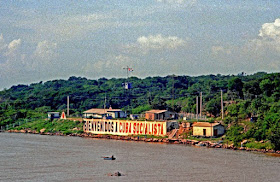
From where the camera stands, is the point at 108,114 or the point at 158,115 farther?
the point at 108,114

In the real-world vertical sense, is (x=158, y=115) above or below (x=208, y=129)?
above

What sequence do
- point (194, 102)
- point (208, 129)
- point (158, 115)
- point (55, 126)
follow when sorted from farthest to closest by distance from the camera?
1. point (55, 126)
2. point (194, 102)
3. point (158, 115)
4. point (208, 129)

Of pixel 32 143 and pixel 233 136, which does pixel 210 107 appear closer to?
pixel 233 136

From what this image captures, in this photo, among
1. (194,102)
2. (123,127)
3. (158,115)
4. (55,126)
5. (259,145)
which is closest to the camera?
(259,145)

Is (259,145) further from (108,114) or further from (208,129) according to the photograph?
(108,114)

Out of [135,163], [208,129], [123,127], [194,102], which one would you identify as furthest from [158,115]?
[135,163]

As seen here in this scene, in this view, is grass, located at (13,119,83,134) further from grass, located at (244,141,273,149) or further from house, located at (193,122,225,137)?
grass, located at (244,141,273,149)

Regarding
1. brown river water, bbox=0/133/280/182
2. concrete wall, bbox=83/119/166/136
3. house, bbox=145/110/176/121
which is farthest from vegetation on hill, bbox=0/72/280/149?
concrete wall, bbox=83/119/166/136

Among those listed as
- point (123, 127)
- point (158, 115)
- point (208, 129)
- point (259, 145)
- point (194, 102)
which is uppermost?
point (194, 102)
